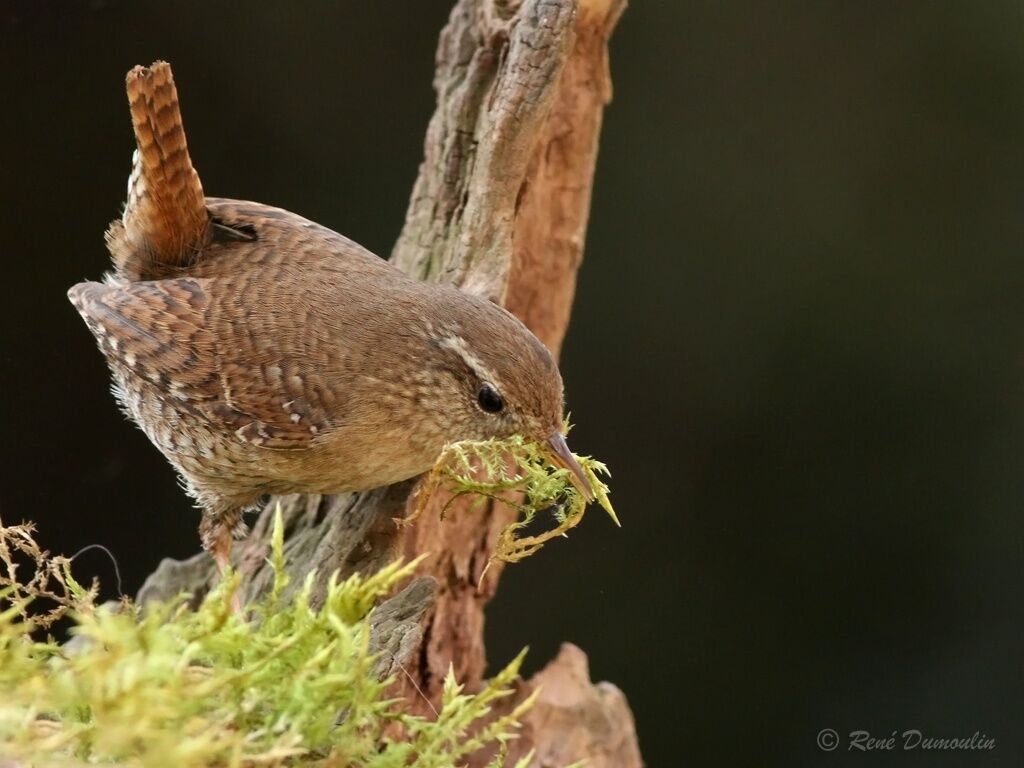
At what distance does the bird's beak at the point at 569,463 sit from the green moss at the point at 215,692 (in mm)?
637

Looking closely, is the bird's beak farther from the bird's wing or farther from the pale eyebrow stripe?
the bird's wing

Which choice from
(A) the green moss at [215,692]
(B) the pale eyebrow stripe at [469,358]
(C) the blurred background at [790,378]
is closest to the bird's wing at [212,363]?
(B) the pale eyebrow stripe at [469,358]

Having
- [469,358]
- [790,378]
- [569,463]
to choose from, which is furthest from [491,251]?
[790,378]

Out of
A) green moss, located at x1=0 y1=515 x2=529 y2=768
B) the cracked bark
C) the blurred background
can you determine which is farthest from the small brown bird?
the blurred background

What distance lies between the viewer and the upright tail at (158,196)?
79.5 inches

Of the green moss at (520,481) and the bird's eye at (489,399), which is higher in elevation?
the bird's eye at (489,399)

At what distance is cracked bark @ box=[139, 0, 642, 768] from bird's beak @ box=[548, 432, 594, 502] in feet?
1.33

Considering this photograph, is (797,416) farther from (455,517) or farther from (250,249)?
(250,249)

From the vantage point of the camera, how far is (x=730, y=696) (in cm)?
344

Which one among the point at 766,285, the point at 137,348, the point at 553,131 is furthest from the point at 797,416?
the point at 137,348

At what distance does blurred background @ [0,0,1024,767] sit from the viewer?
3.37 m

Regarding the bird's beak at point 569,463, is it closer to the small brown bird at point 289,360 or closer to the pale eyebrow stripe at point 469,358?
the small brown bird at point 289,360

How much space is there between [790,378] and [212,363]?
2.06 metres

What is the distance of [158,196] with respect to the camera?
2092 mm
